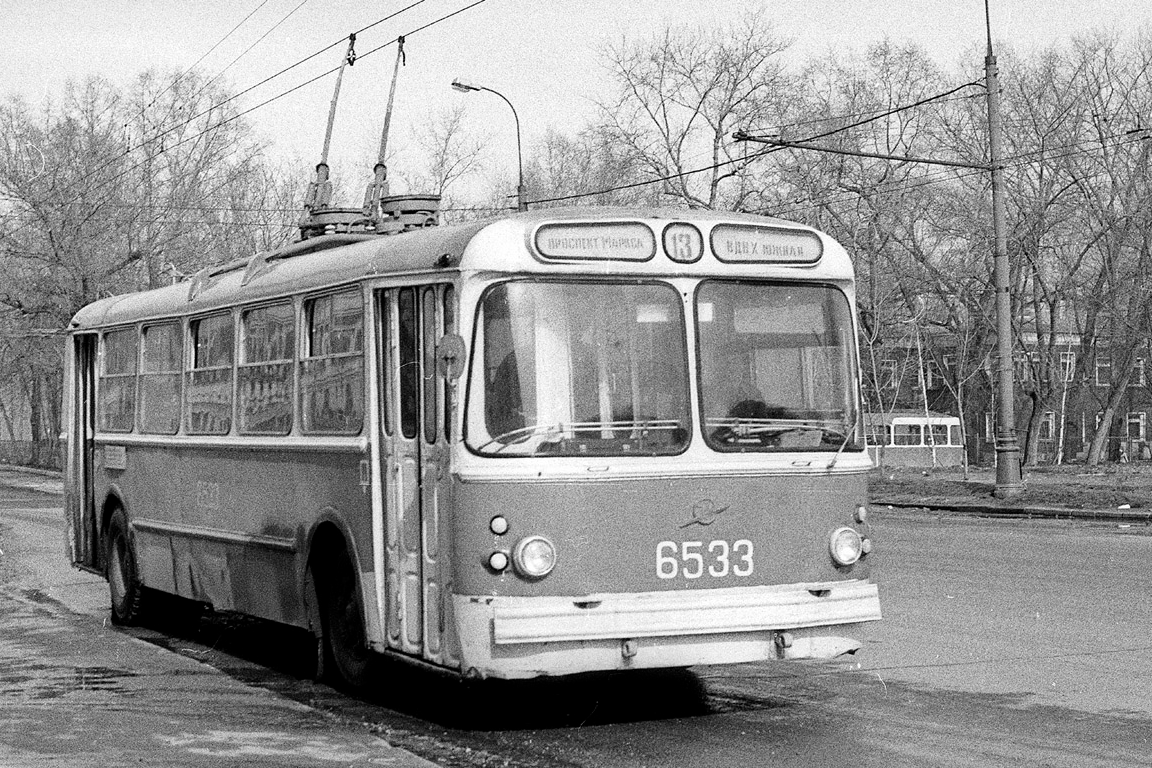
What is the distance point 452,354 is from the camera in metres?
8.73

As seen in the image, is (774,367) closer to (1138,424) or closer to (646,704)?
(646,704)

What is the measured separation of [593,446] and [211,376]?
4.92m

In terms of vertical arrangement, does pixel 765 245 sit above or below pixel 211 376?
above

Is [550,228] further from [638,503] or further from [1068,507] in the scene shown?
[1068,507]

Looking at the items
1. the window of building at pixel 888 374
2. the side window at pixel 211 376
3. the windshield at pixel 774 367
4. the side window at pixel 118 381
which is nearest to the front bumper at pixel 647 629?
the windshield at pixel 774 367

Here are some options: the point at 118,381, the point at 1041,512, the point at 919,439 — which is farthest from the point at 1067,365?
the point at 118,381

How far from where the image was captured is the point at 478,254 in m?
8.77

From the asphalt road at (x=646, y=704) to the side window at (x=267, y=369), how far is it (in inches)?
67.4

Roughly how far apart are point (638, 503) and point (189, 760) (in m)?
2.51

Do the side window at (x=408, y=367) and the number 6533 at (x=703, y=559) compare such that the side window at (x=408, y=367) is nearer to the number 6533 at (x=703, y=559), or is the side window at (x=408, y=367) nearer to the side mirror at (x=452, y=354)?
the side mirror at (x=452, y=354)

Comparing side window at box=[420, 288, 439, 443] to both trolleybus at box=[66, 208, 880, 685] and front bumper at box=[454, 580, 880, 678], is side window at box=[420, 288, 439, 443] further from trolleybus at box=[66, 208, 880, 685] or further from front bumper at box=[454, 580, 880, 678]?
→ front bumper at box=[454, 580, 880, 678]

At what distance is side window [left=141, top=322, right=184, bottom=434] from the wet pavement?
1751mm

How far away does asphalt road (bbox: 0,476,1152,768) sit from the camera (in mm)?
8250

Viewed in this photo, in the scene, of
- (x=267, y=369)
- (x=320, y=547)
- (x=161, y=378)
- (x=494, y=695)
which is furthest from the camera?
(x=161, y=378)
